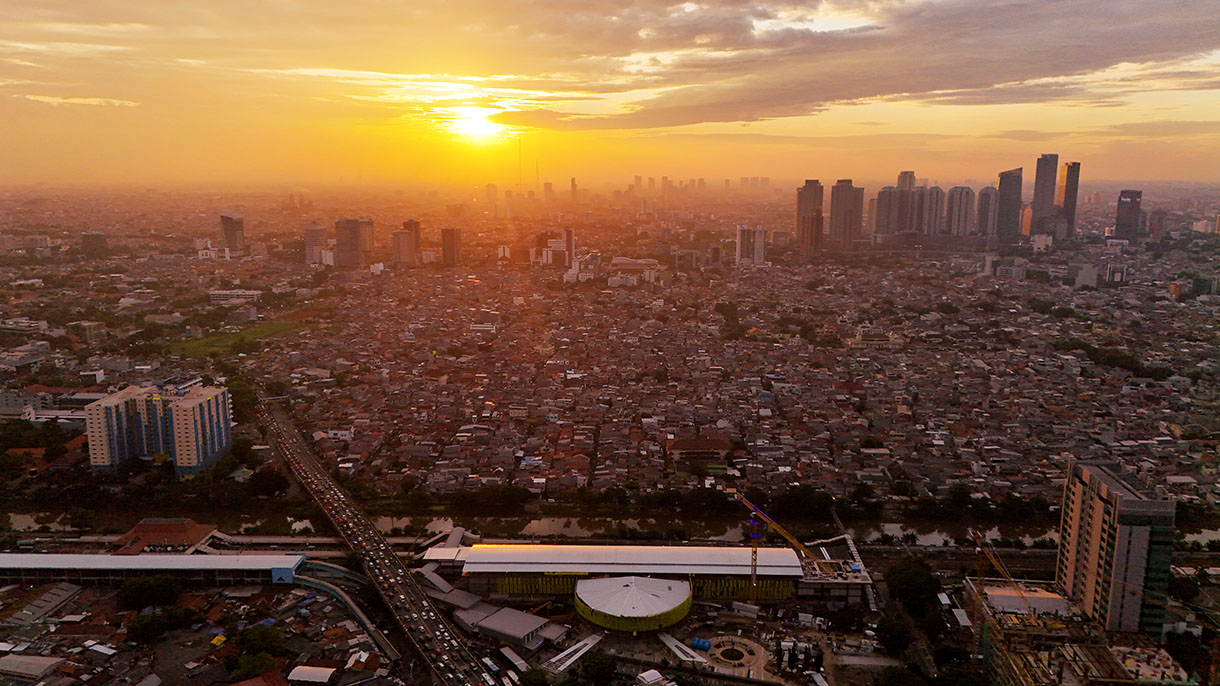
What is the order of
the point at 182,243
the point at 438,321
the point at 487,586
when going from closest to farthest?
the point at 487,586, the point at 438,321, the point at 182,243

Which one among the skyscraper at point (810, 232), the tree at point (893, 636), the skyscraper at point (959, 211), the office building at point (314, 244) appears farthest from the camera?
the skyscraper at point (959, 211)

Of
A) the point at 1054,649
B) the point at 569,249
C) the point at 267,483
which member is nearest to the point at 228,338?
the point at 267,483

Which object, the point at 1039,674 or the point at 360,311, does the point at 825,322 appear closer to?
the point at 360,311

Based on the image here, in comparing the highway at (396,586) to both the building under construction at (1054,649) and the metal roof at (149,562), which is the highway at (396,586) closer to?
the metal roof at (149,562)

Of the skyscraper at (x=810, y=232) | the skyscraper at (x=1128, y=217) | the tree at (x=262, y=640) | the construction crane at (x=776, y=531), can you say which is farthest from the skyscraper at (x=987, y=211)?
the tree at (x=262, y=640)

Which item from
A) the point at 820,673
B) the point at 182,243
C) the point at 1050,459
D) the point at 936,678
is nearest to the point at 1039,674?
the point at 936,678

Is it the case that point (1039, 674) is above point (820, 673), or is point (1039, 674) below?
above

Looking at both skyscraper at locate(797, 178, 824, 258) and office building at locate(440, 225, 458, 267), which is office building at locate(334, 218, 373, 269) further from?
skyscraper at locate(797, 178, 824, 258)

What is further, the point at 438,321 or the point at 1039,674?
the point at 438,321
